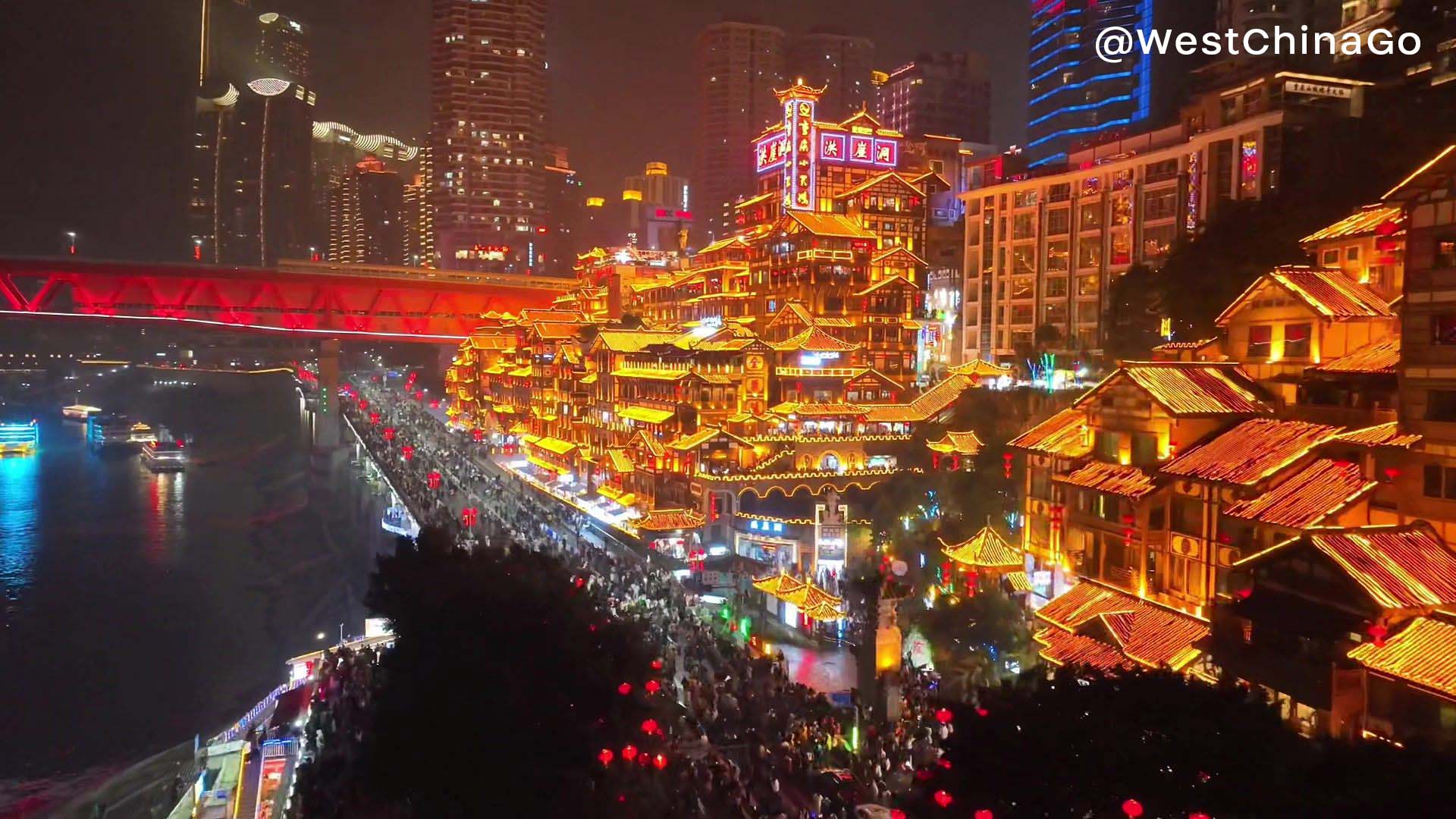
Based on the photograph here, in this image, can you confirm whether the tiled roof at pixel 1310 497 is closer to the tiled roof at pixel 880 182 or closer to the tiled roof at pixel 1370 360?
the tiled roof at pixel 1370 360

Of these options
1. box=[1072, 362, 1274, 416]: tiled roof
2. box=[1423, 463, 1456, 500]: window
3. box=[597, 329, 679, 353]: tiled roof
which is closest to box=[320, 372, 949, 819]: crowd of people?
box=[1072, 362, 1274, 416]: tiled roof

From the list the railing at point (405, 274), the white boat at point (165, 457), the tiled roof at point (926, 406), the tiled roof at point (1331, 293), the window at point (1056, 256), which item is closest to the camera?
the tiled roof at point (1331, 293)

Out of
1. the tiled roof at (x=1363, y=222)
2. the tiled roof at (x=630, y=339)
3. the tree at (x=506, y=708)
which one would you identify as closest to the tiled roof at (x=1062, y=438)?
the tiled roof at (x=1363, y=222)

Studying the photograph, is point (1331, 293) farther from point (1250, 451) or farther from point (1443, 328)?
point (1443, 328)

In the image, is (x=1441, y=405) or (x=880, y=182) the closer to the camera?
(x=1441, y=405)

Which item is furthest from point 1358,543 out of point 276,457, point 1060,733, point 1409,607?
point 276,457

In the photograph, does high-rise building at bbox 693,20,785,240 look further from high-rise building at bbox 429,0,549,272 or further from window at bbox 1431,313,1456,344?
window at bbox 1431,313,1456,344

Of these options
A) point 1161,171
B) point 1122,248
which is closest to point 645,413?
point 1122,248
